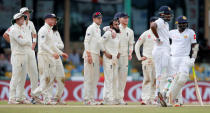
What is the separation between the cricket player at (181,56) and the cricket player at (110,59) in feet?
6.67

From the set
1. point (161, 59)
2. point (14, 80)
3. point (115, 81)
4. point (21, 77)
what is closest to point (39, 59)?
point (21, 77)

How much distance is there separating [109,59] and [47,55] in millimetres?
1588

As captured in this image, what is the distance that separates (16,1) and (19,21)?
906 centimetres

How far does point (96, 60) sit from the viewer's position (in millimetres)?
14594

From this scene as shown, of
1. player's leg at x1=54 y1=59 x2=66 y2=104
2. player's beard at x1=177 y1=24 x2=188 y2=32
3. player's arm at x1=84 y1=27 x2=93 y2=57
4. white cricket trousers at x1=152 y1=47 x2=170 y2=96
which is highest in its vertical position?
player's beard at x1=177 y1=24 x2=188 y2=32

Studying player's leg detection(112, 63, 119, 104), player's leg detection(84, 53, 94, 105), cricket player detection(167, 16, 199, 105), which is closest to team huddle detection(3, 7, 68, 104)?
player's leg detection(84, 53, 94, 105)

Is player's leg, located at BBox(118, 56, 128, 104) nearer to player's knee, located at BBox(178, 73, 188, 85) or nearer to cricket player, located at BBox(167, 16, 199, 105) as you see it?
cricket player, located at BBox(167, 16, 199, 105)

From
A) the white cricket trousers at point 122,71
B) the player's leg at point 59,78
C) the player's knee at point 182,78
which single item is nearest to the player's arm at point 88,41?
the player's leg at point 59,78

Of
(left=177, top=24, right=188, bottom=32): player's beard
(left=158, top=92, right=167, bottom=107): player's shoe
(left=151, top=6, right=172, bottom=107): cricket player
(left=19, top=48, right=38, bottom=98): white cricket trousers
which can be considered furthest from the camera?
(left=19, top=48, right=38, bottom=98): white cricket trousers

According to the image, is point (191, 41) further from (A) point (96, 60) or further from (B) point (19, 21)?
(B) point (19, 21)

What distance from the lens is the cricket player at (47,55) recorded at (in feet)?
45.4

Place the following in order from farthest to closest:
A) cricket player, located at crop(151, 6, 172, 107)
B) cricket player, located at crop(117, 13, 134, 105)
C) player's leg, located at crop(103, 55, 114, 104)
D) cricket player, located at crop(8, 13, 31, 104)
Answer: cricket player, located at crop(117, 13, 134, 105)
player's leg, located at crop(103, 55, 114, 104)
cricket player, located at crop(8, 13, 31, 104)
cricket player, located at crop(151, 6, 172, 107)

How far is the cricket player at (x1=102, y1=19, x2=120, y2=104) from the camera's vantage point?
14.5 m

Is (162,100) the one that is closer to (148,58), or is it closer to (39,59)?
(148,58)
